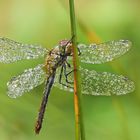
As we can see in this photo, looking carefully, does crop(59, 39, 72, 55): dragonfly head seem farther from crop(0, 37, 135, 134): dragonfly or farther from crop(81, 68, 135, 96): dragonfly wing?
crop(81, 68, 135, 96): dragonfly wing

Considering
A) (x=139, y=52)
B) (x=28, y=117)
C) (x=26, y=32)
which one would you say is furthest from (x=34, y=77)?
(x=26, y=32)

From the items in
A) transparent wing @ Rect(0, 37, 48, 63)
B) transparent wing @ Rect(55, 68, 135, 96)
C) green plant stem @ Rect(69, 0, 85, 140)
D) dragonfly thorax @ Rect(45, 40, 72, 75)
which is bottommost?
green plant stem @ Rect(69, 0, 85, 140)

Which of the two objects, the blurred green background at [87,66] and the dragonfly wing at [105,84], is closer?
the dragonfly wing at [105,84]

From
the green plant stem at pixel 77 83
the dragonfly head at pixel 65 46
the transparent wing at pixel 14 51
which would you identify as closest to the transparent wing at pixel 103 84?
the dragonfly head at pixel 65 46

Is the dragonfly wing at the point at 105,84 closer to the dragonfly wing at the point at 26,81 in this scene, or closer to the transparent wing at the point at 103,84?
the transparent wing at the point at 103,84

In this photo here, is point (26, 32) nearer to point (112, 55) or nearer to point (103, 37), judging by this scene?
point (103, 37)

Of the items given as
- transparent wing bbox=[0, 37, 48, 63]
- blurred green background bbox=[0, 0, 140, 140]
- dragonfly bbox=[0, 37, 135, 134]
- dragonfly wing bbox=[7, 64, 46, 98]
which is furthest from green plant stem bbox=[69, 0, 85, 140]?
transparent wing bbox=[0, 37, 48, 63]
